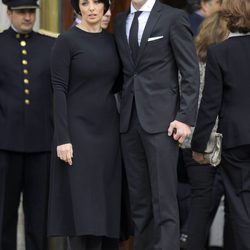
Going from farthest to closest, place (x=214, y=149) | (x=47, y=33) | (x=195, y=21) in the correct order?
(x=195, y=21)
(x=47, y=33)
(x=214, y=149)

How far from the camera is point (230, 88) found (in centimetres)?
629

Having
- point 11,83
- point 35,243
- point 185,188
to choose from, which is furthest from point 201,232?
point 11,83

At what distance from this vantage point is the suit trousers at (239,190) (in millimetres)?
6254

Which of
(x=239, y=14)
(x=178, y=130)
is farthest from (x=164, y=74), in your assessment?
(x=239, y=14)

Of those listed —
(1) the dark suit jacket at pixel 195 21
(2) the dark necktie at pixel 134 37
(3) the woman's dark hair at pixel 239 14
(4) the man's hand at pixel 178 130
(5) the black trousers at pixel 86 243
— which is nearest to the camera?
(3) the woman's dark hair at pixel 239 14

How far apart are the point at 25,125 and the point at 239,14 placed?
6.18ft

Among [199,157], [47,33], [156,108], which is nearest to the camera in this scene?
[156,108]

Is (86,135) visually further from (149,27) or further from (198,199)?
(198,199)

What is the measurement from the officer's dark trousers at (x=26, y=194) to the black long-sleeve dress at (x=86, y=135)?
54cm

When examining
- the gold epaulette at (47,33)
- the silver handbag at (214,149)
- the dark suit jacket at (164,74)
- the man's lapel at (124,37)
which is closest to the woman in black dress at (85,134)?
the man's lapel at (124,37)

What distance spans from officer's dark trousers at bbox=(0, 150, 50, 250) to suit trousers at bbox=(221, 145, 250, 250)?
5.18 ft

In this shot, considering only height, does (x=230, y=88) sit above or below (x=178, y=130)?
above

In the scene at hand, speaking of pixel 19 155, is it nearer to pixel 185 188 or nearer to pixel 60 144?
pixel 60 144

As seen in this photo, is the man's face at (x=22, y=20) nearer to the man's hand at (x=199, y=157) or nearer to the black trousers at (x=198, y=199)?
the black trousers at (x=198, y=199)
